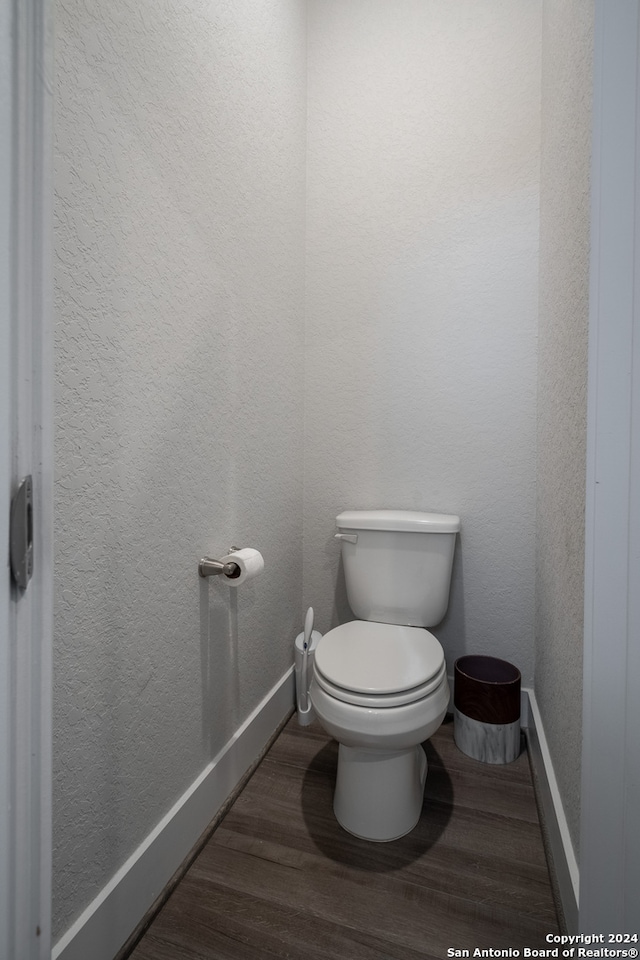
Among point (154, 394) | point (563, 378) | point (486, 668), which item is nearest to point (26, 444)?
point (154, 394)

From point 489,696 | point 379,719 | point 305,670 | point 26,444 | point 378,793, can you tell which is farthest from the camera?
point 305,670

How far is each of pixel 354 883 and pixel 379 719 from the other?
14.7 inches

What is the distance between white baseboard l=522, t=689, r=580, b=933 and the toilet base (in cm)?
33

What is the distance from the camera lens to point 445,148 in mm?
1675

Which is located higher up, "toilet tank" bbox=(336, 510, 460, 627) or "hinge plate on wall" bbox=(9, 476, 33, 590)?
"hinge plate on wall" bbox=(9, 476, 33, 590)

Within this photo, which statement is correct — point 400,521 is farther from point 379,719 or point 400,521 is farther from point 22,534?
point 22,534

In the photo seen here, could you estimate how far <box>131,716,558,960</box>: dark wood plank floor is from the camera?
0.96 m

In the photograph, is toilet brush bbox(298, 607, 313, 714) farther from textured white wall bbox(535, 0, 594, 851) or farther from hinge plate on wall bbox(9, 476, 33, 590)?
hinge plate on wall bbox(9, 476, 33, 590)

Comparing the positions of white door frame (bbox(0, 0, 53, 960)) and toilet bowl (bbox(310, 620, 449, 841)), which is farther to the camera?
toilet bowl (bbox(310, 620, 449, 841))

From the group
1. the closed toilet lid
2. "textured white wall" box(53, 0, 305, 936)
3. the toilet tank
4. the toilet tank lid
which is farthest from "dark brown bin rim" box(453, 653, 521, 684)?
"textured white wall" box(53, 0, 305, 936)

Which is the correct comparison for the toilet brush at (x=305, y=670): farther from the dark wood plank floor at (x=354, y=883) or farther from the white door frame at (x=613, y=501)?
the white door frame at (x=613, y=501)

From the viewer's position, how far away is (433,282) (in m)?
1.71

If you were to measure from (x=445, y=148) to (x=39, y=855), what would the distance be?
208 cm

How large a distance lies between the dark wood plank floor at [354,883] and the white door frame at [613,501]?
290mm
